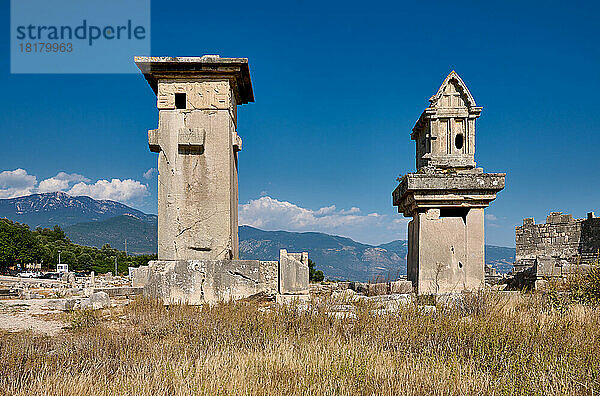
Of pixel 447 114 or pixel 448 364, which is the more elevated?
pixel 447 114

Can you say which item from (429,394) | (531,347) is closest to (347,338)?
(429,394)

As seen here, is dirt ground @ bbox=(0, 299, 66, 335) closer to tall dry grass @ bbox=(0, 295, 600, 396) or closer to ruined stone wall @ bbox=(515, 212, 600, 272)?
tall dry grass @ bbox=(0, 295, 600, 396)

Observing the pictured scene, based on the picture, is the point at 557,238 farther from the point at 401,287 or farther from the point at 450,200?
the point at 401,287

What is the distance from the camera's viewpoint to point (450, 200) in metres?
6.70

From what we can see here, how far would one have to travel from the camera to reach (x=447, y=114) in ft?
23.8

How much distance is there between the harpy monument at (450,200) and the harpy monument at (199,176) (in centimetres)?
206

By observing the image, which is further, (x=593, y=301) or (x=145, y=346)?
(x=593, y=301)

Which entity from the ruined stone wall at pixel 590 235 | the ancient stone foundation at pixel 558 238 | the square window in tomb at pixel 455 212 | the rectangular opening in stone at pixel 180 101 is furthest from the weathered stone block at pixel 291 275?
the ruined stone wall at pixel 590 235

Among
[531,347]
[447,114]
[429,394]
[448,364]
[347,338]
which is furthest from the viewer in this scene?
[447,114]

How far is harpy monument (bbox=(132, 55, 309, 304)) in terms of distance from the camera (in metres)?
6.85

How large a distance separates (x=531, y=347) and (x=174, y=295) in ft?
16.5

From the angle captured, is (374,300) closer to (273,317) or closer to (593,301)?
(273,317)

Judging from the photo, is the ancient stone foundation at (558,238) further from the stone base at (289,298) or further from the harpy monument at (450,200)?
the stone base at (289,298)

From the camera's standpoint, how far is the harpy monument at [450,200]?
6.63m
